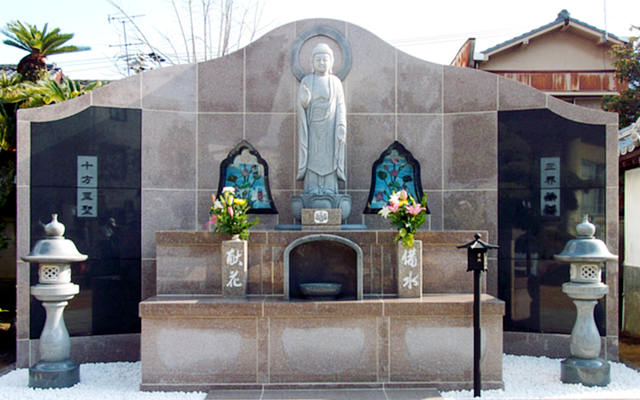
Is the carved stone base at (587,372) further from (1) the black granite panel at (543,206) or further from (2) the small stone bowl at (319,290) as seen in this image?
(2) the small stone bowl at (319,290)

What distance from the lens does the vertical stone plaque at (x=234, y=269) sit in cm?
652

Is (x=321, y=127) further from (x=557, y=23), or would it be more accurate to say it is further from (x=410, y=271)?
(x=557, y=23)

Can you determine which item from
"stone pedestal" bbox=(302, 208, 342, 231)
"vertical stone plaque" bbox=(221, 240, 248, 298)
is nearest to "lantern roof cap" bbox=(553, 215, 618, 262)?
"stone pedestal" bbox=(302, 208, 342, 231)

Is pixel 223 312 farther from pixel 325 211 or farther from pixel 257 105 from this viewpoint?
pixel 257 105

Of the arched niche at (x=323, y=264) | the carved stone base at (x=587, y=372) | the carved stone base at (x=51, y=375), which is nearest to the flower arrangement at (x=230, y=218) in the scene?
the arched niche at (x=323, y=264)

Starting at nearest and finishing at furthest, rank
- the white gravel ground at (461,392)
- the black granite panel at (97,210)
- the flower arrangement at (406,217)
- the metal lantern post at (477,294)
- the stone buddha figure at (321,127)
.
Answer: the metal lantern post at (477,294) < the white gravel ground at (461,392) < the flower arrangement at (406,217) < the black granite panel at (97,210) < the stone buddha figure at (321,127)

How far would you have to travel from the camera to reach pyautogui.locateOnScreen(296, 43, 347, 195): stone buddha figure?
26.0ft

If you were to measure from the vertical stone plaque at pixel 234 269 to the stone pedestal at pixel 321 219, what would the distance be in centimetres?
104

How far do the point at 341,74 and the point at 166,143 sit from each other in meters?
2.91

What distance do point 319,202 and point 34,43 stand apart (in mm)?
6605

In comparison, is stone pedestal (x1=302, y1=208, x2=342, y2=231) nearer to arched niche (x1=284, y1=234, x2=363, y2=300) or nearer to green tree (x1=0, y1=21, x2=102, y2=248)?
arched niche (x1=284, y1=234, x2=363, y2=300)

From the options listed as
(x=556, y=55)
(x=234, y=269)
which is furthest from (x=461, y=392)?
(x=556, y=55)

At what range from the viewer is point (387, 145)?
28.0ft

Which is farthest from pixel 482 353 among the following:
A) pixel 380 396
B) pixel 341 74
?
pixel 341 74
